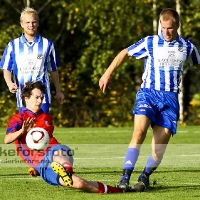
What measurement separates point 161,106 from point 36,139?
144 centimetres

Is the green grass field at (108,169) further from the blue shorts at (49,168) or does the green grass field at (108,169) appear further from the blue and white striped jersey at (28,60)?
the blue and white striped jersey at (28,60)

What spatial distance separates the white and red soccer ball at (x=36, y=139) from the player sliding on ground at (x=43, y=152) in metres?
0.06

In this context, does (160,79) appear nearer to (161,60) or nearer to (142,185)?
(161,60)

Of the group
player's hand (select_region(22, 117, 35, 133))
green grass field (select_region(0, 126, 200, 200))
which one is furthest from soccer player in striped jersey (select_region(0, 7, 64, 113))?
player's hand (select_region(22, 117, 35, 133))

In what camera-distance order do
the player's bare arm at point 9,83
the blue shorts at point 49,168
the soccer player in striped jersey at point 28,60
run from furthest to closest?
the soccer player in striped jersey at point 28,60, the player's bare arm at point 9,83, the blue shorts at point 49,168

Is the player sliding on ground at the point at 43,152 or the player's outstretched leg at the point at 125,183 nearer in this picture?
the player sliding on ground at the point at 43,152

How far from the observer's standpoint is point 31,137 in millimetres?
7820

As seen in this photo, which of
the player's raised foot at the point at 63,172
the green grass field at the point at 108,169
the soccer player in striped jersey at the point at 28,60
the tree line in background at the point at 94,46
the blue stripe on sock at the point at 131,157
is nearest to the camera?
the player's raised foot at the point at 63,172

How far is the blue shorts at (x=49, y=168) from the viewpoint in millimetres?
7734

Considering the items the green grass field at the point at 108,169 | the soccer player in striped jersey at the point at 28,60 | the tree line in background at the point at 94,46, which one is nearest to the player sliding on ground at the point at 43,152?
the green grass field at the point at 108,169

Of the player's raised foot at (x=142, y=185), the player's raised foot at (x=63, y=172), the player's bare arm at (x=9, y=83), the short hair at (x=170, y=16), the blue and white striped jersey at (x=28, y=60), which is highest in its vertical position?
the short hair at (x=170, y=16)

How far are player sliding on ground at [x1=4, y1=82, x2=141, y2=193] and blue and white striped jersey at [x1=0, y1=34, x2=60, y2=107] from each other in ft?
6.57

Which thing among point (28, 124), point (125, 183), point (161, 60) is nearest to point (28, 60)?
point (161, 60)

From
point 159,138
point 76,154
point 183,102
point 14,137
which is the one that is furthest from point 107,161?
point 183,102
